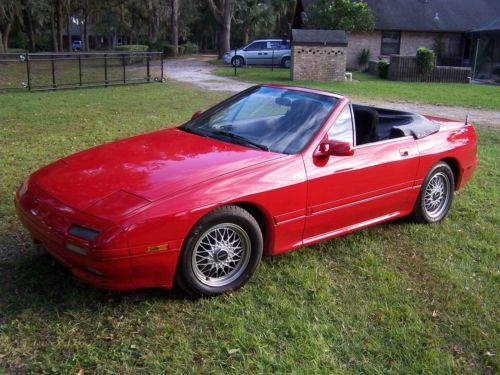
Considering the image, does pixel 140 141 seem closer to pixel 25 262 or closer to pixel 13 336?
pixel 25 262

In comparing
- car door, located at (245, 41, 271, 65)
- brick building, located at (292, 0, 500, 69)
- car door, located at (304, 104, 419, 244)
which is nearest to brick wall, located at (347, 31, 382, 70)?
brick building, located at (292, 0, 500, 69)

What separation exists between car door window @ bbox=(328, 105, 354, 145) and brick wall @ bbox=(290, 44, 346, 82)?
18.1 metres

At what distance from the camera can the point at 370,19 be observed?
94.8 feet

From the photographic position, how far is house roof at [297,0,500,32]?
106 feet

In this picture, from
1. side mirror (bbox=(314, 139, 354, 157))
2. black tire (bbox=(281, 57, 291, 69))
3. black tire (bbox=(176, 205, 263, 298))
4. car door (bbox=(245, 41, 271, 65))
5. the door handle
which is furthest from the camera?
car door (bbox=(245, 41, 271, 65))

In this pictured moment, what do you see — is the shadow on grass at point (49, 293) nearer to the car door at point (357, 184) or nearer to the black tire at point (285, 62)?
the car door at point (357, 184)

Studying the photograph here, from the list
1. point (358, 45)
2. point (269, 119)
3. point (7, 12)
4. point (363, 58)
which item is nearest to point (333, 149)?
point (269, 119)

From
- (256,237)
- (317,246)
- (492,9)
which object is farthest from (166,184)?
(492,9)

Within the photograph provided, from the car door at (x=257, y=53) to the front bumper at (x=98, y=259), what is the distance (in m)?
27.1

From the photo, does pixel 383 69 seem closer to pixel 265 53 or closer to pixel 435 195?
pixel 265 53

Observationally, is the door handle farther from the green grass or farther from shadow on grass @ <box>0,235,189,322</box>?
the green grass

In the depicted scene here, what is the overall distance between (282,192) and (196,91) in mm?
13847

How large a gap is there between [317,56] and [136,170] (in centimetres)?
1968

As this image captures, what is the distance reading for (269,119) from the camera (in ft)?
14.3
